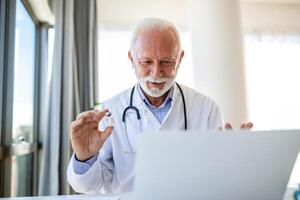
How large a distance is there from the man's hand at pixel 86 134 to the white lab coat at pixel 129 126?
13cm

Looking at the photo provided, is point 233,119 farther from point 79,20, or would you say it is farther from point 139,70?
point 79,20

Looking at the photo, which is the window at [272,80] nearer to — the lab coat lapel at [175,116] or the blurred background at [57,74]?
the blurred background at [57,74]

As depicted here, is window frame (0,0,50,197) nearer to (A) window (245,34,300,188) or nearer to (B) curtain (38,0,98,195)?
(B) curtain (38,0,98,195)

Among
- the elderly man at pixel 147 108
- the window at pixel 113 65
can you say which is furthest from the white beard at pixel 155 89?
the window at pixel 113 65

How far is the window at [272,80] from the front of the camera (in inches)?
145

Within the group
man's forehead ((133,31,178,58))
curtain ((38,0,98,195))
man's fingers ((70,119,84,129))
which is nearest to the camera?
man's fingers ((70,119,84,129))

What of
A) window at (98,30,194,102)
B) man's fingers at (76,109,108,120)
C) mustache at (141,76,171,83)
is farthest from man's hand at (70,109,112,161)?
window at (98,30,194,102)

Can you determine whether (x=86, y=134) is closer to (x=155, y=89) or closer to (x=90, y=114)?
(x=90, y=114)

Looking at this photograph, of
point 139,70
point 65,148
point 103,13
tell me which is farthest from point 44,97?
point 139,70

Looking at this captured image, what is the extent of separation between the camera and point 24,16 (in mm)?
2334

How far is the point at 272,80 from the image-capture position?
3.72 metres

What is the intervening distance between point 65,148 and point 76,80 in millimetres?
669

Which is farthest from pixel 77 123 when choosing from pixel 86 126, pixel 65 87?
pixel 65 87

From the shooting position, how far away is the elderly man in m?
1.14
